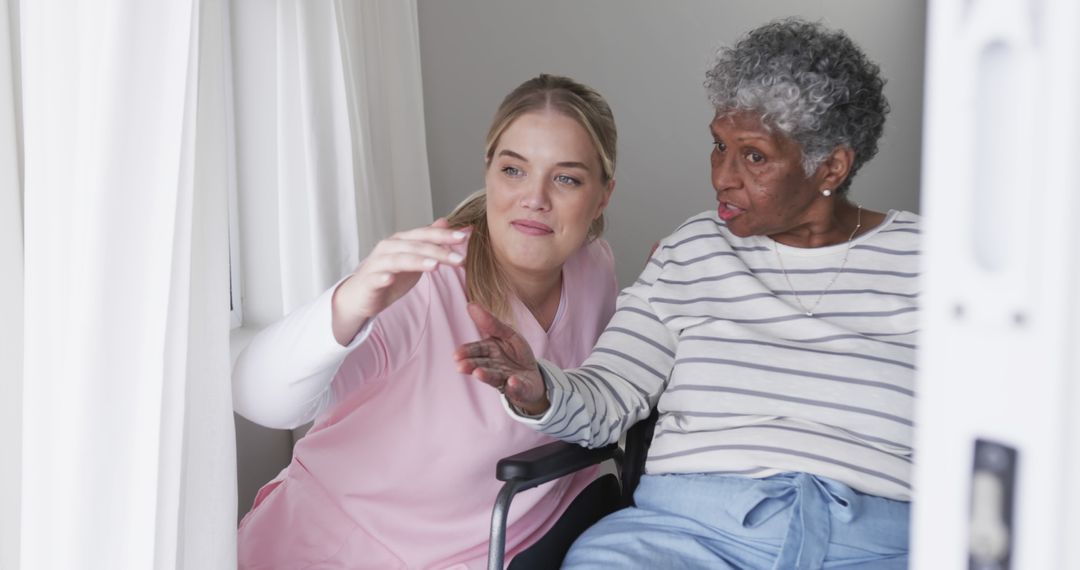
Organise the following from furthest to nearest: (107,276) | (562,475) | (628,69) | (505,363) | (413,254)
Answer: (628,69) → (562,475) → (505,363) → (413,254) → (107,276)

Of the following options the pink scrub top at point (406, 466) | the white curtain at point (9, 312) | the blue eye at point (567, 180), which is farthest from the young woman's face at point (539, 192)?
the white curtain at point (9, 312)

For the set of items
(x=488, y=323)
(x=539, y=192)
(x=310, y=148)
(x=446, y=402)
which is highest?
(x=310, y=148)

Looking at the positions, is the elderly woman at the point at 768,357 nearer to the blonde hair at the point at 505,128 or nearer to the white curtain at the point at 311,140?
the blonde hair at the point at 505,128

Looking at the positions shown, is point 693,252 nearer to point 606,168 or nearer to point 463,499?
point 606,168

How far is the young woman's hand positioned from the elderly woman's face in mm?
653

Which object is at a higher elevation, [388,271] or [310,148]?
[310,148]

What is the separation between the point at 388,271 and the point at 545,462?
0.48 m

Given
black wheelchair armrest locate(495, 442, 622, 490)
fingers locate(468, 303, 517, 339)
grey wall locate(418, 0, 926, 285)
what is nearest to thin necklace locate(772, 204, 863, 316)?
black wheelchair armrest locate(495, 442, 622, 490)

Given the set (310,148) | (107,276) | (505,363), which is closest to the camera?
(107,276)

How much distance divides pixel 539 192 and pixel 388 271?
55cm

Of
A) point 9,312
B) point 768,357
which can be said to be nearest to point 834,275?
point 768,357

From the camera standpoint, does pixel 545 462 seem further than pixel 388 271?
Yes

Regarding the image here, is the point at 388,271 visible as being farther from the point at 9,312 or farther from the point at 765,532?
the point at 765,532

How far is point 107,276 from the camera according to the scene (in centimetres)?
110
